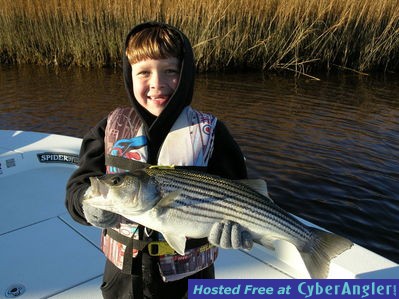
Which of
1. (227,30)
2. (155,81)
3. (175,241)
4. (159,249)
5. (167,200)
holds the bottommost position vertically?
(159,249)

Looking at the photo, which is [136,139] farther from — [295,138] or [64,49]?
[64,49]

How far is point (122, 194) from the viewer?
1930mm

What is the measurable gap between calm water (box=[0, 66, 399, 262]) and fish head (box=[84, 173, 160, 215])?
14.4ft

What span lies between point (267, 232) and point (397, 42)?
14120 millimetres

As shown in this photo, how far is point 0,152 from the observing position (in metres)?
5.35

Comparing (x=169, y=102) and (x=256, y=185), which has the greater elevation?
(x=169, y=102)

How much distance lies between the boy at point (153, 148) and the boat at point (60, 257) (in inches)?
39.5

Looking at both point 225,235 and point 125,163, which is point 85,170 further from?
point 225,235

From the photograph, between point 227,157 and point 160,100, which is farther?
point 227,157

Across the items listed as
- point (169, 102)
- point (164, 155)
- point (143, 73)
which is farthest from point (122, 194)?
point (143, 73)

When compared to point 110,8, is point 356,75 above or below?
below

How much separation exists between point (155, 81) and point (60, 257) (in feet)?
7.19

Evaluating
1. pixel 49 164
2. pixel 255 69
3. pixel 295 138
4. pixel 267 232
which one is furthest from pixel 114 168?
pixel 255 69

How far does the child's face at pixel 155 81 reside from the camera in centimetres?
230
